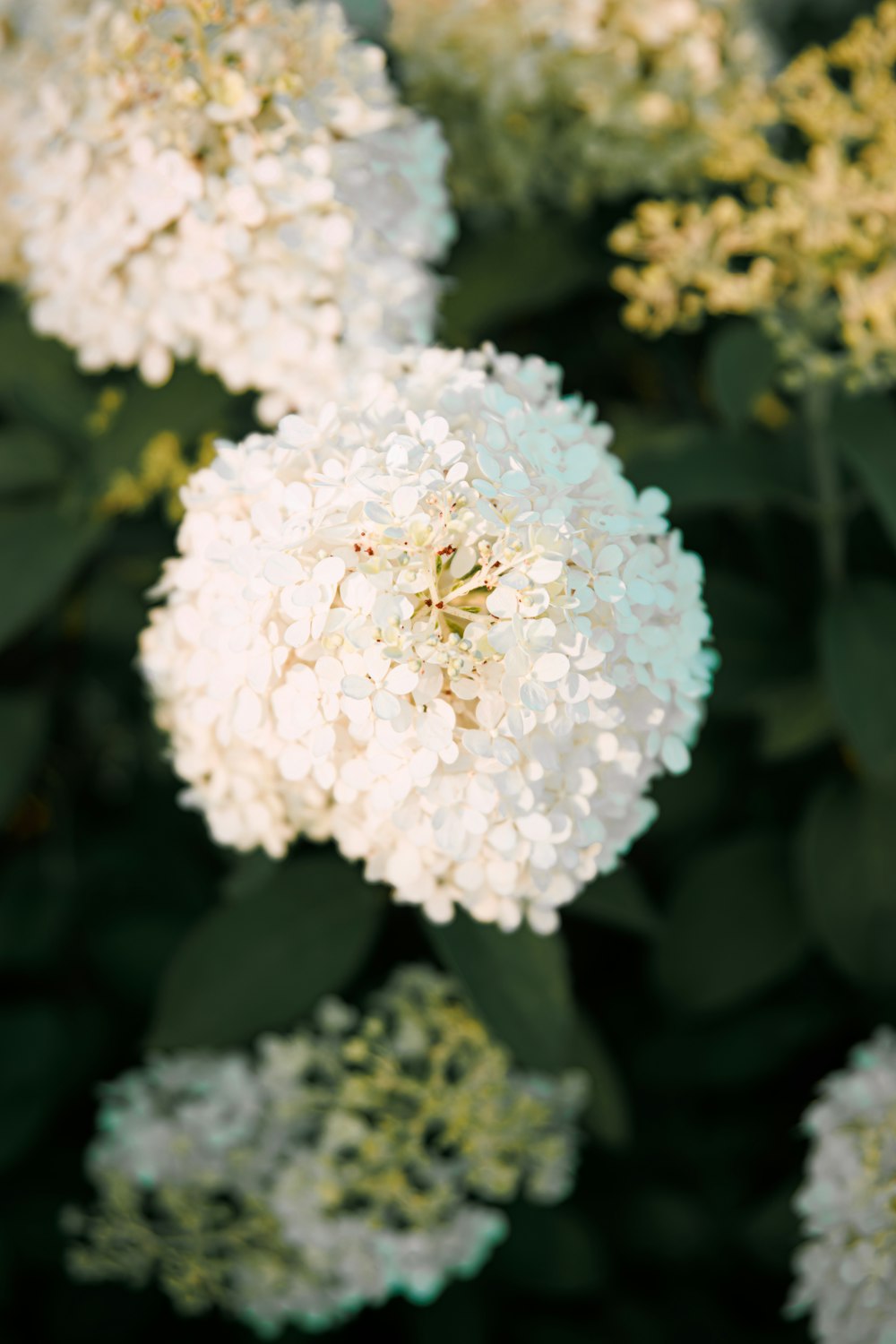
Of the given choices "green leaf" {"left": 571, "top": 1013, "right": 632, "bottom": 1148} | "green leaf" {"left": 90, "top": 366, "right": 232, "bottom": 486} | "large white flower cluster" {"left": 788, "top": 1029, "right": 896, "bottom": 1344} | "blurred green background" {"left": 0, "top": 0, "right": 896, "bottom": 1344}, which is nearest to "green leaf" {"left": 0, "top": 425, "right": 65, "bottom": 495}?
"blurred green background" {"left": 0, "top": 0, "right": 896, "bottom": 1344}

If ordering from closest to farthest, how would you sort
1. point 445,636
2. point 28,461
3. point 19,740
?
point 445,636 < point 28,461 < point 19,740

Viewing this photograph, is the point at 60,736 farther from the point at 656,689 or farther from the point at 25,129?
the point at 656,689

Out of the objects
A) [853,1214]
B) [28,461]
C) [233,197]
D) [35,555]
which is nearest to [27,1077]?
[35,555]

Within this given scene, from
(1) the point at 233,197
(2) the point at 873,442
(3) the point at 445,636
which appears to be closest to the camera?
(3) the point at 445,636

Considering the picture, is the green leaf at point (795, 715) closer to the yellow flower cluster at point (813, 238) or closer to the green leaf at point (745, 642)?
the green leaf at point (745, 642)

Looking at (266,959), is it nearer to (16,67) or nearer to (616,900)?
(616,900)

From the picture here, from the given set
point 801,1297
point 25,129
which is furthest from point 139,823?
point 801,1297

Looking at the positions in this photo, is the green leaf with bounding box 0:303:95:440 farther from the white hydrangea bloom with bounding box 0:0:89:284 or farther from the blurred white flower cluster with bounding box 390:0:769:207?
the blurred white flower cluster with bounding box 390:0:769:207
